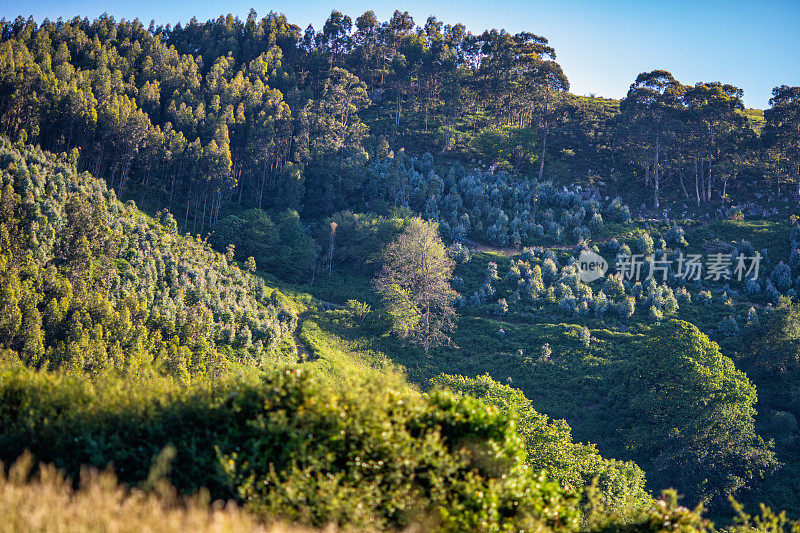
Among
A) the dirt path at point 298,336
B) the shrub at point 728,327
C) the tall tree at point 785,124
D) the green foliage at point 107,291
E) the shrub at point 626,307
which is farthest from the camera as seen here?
the tall tree at point 785,124

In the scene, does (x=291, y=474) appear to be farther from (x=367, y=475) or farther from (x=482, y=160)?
(x=482, y=160)

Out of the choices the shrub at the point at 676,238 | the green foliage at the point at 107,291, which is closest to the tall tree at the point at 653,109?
the shrub at the point at 676,238

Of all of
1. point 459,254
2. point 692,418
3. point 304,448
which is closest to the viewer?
point 304,448

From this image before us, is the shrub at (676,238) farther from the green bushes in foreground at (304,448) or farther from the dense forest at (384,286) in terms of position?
the green bushes in foreground at (304,448)

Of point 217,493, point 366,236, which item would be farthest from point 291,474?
point 366,236

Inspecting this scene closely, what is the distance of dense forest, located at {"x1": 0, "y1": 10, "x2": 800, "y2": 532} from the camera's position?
9.28 m

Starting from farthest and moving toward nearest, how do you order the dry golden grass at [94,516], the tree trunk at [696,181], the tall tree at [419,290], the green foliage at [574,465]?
the tree trunk at [696,181] → the tall tree at [419,290] → the green foliage at [574,465] → the dry golden grass at [94,516]

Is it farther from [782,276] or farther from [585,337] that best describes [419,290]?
[782,276]

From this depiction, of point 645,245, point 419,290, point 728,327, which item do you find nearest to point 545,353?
point 419,290

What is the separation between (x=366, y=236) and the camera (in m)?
47.4

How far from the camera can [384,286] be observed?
128 feet

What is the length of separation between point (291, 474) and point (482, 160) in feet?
Result: 190

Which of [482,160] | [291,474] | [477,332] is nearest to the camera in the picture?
[291,474]

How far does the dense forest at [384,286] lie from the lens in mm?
9281
